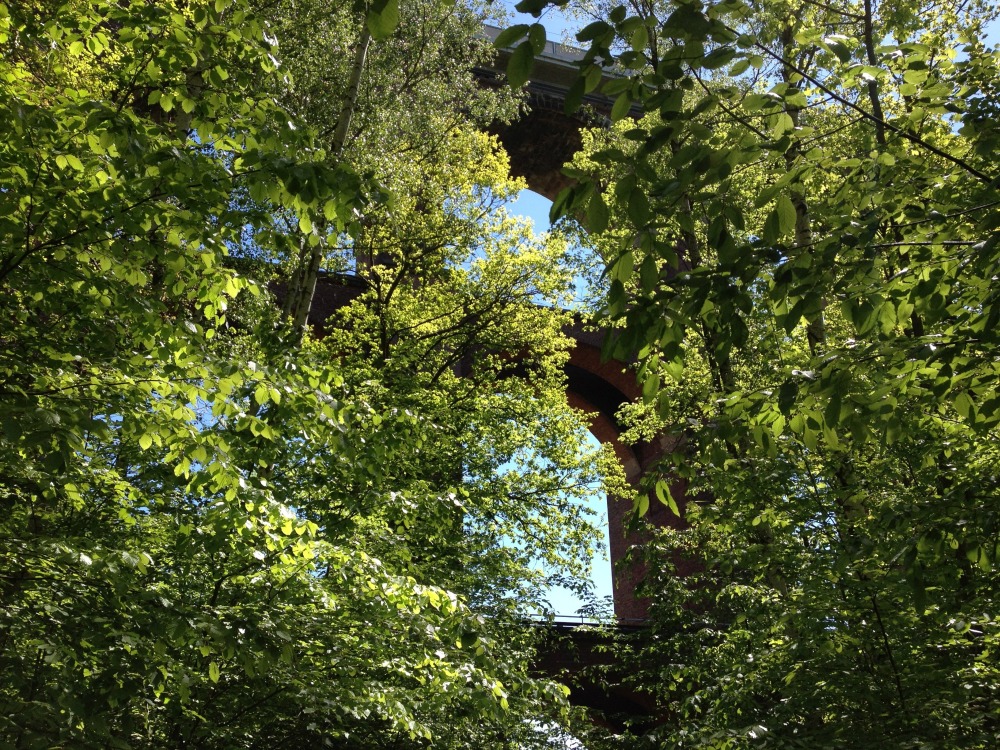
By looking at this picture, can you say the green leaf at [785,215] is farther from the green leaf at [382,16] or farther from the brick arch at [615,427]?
the brick arch at [615,427]

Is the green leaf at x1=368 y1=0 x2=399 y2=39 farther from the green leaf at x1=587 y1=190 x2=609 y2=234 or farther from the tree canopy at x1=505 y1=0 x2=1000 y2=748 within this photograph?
the green leaf at x1=587 y1=190 x2=609 y2=234

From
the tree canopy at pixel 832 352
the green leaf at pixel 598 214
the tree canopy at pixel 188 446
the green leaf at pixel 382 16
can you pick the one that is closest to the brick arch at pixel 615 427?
the tree canopy at pixel 832 352

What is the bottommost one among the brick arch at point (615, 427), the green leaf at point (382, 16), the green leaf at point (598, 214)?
the green leaf at point (598, 214)

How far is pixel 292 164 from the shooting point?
168 inches

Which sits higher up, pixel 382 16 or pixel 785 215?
pixel 382 16

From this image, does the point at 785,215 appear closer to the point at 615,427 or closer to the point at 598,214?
the point at 598,214

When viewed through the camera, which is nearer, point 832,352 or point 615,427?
point 832,352

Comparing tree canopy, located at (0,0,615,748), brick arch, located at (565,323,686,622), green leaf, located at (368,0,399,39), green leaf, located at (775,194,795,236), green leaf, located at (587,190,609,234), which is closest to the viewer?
green leaf, located at (368,0,399,39)

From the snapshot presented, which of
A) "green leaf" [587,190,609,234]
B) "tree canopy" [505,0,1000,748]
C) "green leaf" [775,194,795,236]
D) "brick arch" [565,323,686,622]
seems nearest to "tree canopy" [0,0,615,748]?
"green leaf" [587,190,609,234]

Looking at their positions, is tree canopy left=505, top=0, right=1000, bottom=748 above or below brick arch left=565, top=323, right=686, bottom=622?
below

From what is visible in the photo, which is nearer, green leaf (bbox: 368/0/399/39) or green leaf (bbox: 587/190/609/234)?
green leaf (bbox: 368/0/399/39)

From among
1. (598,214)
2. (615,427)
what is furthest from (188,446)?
(615,427)

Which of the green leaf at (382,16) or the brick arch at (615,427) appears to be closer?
the green leaf at (382,16)

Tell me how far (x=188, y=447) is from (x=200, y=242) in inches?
49.3
